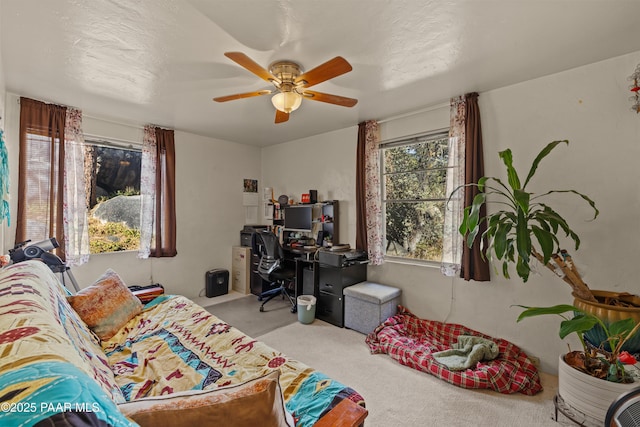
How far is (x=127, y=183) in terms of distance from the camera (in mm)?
3715

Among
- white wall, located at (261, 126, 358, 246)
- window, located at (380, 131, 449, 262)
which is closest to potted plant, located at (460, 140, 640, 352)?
window, located at (380, 131, 449, 262)

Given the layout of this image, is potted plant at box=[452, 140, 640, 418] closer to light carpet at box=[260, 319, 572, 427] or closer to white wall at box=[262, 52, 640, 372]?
white wall at box=[262, 52, 640, 372]

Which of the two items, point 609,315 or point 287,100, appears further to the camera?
point 287,100

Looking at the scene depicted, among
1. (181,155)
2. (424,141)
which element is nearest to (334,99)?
(424,141)

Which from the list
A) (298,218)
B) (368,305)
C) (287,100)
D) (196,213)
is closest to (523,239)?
(368,305)

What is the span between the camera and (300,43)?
1848mm

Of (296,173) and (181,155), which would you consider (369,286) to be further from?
(181,155)

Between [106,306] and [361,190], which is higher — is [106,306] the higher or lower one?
the lower one

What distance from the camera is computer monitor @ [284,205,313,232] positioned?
4.09 metres

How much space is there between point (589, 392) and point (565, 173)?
167cm

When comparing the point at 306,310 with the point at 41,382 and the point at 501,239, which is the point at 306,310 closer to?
the point at 501,239

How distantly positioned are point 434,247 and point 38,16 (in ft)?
12.4

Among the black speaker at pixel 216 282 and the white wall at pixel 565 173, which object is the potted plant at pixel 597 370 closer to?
the white wall at pixel 565 173

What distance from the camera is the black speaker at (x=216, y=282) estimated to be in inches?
166
